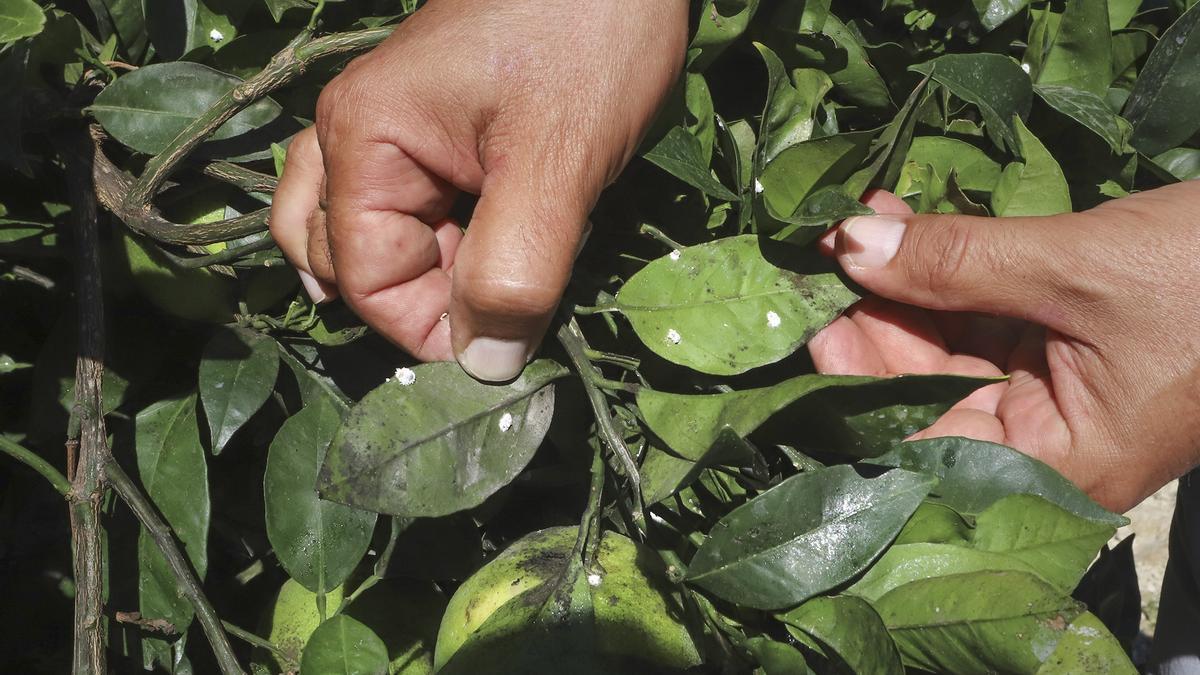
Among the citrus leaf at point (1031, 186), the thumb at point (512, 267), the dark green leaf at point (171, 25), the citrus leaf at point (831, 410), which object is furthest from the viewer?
the dark green leaf at point (171, 25)

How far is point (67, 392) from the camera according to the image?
97 centimetres

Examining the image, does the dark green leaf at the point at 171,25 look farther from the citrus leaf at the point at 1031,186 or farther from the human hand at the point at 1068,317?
the citrus leaf at the point at 1031,186

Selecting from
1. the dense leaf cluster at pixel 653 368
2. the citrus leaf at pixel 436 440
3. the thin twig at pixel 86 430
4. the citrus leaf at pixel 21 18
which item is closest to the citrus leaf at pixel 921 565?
the dense leaf cluster at pixel 653 368

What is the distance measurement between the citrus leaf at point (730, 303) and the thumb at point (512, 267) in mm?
80

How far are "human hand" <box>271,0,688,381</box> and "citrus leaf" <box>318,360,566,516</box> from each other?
0.03 metres

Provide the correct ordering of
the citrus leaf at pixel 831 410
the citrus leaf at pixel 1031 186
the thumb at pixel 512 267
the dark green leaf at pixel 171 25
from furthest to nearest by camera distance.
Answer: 1. the dark green leaf at pixel 171 25
2. the citrus leaf at pixel 1031 186
3. the thumb at pixel 512 267
4. the citrus leaf at pixel 831 410

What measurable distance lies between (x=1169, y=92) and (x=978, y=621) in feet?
1.93

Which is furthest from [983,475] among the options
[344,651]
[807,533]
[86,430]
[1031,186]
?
[86,430]

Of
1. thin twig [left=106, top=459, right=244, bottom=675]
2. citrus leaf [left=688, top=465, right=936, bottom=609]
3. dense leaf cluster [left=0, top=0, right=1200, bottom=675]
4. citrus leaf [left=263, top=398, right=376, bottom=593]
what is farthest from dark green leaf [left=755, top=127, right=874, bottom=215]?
thin twig [left=106, top=459, right=244, bottom=675]

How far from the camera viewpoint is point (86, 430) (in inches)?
34.1

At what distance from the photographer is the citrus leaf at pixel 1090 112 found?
2.92 feet

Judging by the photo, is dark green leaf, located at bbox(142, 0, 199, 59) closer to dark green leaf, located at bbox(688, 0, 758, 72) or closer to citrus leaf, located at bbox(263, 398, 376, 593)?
citrus leaf, located at bbox(263, 398, 376, 593)

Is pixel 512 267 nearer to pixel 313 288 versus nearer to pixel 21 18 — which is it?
pixel 313 288

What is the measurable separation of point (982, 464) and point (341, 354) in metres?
0.60
